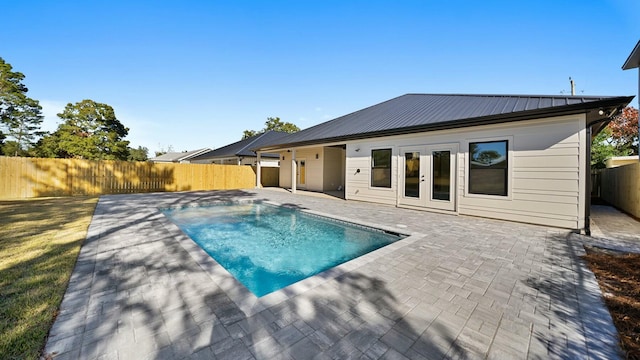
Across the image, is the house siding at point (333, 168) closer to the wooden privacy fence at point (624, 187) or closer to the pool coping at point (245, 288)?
the pool coping at point (245, 288)

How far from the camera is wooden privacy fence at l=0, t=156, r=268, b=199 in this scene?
415 inches

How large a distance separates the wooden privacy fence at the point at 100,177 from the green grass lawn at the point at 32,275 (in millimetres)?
7205

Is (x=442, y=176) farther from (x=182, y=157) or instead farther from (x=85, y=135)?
(x=182, y=157)

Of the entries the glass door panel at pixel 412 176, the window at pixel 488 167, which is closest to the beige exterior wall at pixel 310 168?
the glass door panel at pixel 412 176

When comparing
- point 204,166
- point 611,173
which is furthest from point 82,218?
point 611,173

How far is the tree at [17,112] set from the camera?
62.8 ft

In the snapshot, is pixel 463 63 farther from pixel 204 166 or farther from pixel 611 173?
pixel 204 166

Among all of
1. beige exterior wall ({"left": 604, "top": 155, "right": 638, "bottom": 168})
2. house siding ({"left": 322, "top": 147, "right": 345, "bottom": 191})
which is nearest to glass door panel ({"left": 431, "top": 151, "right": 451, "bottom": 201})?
house siding ({"left": 322, "top": 147, "right": 345, "bottom": 191})

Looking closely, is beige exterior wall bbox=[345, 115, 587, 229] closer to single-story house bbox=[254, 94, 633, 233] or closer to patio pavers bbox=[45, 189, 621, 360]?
single-story house bbox=[254, 94, 633, 233]

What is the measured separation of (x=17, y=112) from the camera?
20922mm

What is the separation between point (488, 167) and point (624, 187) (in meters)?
5.28

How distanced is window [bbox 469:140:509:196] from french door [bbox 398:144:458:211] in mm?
474

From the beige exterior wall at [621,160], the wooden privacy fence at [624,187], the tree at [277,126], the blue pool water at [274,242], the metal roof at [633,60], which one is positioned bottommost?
the blue pool water at [274,242]

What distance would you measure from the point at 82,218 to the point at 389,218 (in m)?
8.06
